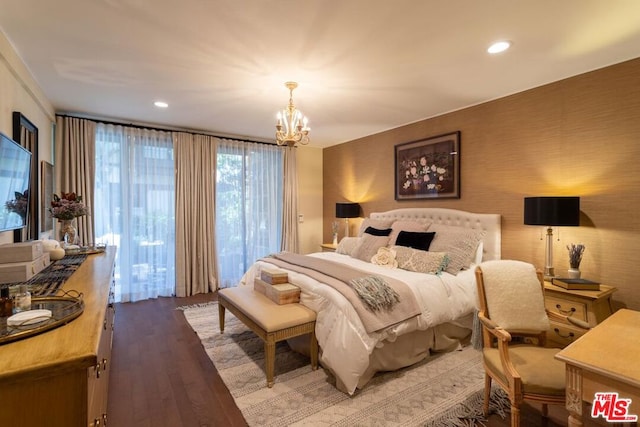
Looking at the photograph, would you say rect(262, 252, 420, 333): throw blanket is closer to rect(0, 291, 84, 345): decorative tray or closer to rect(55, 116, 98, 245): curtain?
rect(0, 291, 84, 345): decorative tray

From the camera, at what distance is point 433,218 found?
159 inches

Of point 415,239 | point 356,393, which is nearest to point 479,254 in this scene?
point 415,239

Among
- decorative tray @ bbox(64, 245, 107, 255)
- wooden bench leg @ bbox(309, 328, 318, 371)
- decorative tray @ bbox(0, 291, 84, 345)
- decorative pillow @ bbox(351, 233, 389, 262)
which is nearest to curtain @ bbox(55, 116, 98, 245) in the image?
decorative tray @ bbox(64, 245, 107, 255)

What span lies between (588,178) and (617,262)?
75cm

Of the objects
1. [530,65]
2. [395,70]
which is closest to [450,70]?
[395,70]

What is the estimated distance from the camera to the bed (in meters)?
2.28

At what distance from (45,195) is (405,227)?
13.3 feet

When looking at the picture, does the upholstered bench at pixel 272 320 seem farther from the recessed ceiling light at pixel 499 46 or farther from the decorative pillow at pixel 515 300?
the recessed ceiling light at pixel 499 46

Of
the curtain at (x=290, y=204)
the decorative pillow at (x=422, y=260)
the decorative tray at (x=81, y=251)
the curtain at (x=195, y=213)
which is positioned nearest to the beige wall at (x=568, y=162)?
the decorative pillow at (x=422, y=260)

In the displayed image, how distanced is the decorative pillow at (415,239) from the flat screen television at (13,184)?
3.46 metres

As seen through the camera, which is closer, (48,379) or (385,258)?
(48,379)

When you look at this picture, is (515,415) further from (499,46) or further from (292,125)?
(292,125)

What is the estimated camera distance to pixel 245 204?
17.3 feet

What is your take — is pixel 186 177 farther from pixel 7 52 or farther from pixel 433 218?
pixel 433 218
